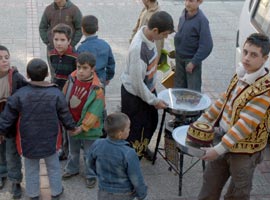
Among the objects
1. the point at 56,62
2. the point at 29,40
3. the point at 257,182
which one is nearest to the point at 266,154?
the point at 257,182

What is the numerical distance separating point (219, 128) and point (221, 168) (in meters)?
0.33

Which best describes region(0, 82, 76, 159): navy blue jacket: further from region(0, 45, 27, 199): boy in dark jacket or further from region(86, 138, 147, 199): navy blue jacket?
region(86, 138, 147, 199): navy blue jacket

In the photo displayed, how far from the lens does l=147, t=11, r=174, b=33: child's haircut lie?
157 inches

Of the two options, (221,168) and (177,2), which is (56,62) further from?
(177,2)

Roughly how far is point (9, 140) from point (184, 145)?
1.57 meters

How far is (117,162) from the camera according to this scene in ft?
10.6

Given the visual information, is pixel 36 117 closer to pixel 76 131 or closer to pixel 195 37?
pixel 76 131

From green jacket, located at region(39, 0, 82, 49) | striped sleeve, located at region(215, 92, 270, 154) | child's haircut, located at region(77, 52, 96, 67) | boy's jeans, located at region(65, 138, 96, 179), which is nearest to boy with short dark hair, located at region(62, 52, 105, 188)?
child's haircut, located at region(77, 52, 96, 67)

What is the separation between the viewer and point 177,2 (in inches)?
448

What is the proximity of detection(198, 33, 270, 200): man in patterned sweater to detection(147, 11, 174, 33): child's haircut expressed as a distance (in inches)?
33.1

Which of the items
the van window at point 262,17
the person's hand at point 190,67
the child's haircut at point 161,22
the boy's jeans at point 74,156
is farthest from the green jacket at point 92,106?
the van window at point 262,17

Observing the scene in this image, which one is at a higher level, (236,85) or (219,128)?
(236,85)

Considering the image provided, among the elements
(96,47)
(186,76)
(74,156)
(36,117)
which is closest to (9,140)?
(36,117)

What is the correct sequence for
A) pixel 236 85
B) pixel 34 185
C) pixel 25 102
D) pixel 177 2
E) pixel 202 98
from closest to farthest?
pixel 236 85
pixel 25 102
pixel 34 185
pixel 202 98
pixel 177 2
